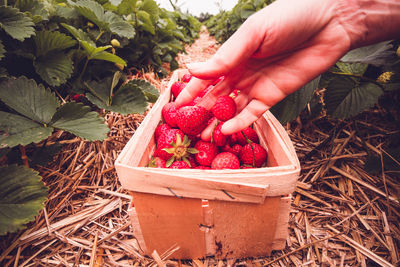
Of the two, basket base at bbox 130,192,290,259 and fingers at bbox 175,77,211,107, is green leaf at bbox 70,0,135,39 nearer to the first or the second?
fingers at bbox 175,77,211,107

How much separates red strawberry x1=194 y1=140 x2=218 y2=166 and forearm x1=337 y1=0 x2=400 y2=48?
26.2 inches

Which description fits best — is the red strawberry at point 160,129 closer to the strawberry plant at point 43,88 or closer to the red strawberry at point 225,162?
the strawberry plant at point 43,88

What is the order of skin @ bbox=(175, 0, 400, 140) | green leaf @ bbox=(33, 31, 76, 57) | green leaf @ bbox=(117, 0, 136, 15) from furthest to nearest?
1. green leaf @ bbox=(117, 0, 136, 15)
2. green leaf @ bbox=(33, 31, 76, 57)
3. skin @ bbox=(175, 0, 400, 140)

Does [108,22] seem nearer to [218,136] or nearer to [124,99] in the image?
[124,99]

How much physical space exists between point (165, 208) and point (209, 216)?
0.16 metres

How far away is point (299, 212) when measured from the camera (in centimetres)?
105

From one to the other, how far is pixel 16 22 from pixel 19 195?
28.5 inches

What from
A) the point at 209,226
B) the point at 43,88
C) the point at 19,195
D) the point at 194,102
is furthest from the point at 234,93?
the point at 19,195

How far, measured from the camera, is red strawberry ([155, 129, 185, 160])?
960 mm

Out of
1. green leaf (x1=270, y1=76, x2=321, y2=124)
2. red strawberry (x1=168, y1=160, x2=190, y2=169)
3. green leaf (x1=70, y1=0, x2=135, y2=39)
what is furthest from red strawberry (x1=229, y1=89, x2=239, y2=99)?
green leaf (x1=70, y1=0, x2=135, y2=39)

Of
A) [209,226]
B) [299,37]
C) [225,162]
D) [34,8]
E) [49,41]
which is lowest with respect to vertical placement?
[209,226]

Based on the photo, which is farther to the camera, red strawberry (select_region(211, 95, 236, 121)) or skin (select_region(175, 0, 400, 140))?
red strawberry (select_region(211, 95, 236, 121))

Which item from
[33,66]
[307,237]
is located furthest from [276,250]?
[33,66]

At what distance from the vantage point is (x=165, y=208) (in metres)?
0.74
